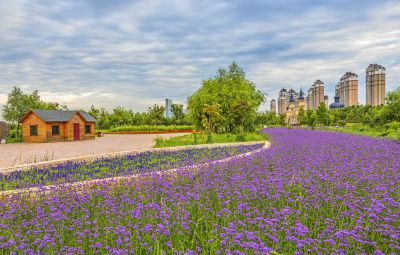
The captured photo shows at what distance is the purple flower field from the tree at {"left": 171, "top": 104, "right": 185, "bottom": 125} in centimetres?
5683

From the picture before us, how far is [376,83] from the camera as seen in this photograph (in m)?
104

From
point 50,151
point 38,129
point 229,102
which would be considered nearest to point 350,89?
point 229,102

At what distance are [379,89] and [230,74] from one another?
8842 cm

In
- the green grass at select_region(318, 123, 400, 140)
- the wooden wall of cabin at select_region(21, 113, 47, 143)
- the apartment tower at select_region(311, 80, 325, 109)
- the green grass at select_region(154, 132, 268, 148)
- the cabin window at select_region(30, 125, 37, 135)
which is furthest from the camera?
the apartment tower at select_region(311, 80, 325, 109)

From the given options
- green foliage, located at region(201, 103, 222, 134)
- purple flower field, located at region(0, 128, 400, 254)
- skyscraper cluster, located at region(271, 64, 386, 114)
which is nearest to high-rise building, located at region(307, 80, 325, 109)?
skyscraper cluster, located at region(271, 64, 386, 114)

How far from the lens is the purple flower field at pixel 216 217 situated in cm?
315

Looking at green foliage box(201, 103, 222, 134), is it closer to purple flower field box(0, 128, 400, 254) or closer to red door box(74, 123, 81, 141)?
red door box(74, 123, 81, 141)

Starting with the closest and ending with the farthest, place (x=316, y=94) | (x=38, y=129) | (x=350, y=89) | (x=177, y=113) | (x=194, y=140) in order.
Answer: (x=194, y=140), (x=38, y=129), (x=177, y=113), (x=350, y=89), (x=316, y=94)

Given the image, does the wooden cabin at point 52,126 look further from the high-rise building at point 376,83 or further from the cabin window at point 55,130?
the high-rise building at point 376,83

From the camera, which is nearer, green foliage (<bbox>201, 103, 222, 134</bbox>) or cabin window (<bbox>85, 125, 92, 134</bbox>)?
green foliage (<bbox>201, 103, 222, 134</bbox>)

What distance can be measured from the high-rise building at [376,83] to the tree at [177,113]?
7194 cm

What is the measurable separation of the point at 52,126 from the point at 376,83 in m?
106

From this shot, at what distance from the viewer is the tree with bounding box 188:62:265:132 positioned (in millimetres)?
28641

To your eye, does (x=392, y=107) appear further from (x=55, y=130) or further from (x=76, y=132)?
(x=55, y=130)
